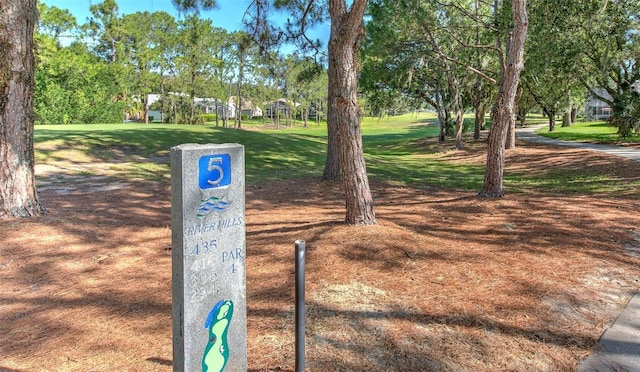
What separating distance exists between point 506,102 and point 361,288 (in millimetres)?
5685

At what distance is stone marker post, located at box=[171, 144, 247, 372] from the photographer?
2227 millimetres

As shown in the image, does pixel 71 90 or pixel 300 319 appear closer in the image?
pixel 300 319

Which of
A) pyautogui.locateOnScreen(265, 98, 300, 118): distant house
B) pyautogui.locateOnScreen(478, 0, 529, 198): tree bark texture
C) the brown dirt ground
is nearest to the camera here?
the brown dirt ground

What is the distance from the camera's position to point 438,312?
361cm

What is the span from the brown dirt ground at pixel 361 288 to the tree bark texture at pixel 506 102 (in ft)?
3.18

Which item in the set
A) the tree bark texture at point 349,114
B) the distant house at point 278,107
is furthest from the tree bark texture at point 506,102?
the distant house at point 278,107

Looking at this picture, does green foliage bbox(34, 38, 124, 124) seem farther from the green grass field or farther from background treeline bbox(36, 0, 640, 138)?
the green grass field

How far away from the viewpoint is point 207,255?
91.4 inches

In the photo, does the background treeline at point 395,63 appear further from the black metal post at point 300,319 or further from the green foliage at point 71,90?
the black metal post at point 300,319

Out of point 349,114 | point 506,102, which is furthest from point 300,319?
point 506,102

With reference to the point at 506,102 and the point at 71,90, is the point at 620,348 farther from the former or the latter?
the point at 71,90

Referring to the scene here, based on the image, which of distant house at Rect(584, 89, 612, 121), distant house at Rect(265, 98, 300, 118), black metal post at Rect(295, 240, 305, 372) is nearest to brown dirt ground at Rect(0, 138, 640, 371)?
black metal post at Rect(295, 240, 305, 372)

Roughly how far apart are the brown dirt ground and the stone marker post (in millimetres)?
626

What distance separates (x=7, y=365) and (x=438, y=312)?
312 cm
